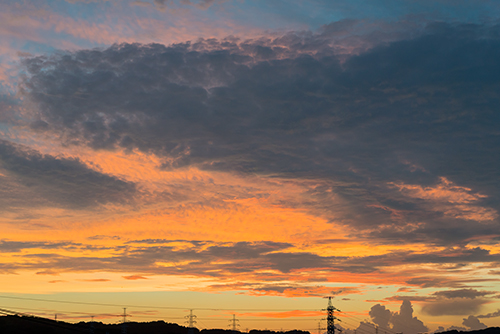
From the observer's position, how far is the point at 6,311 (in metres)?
80.2
